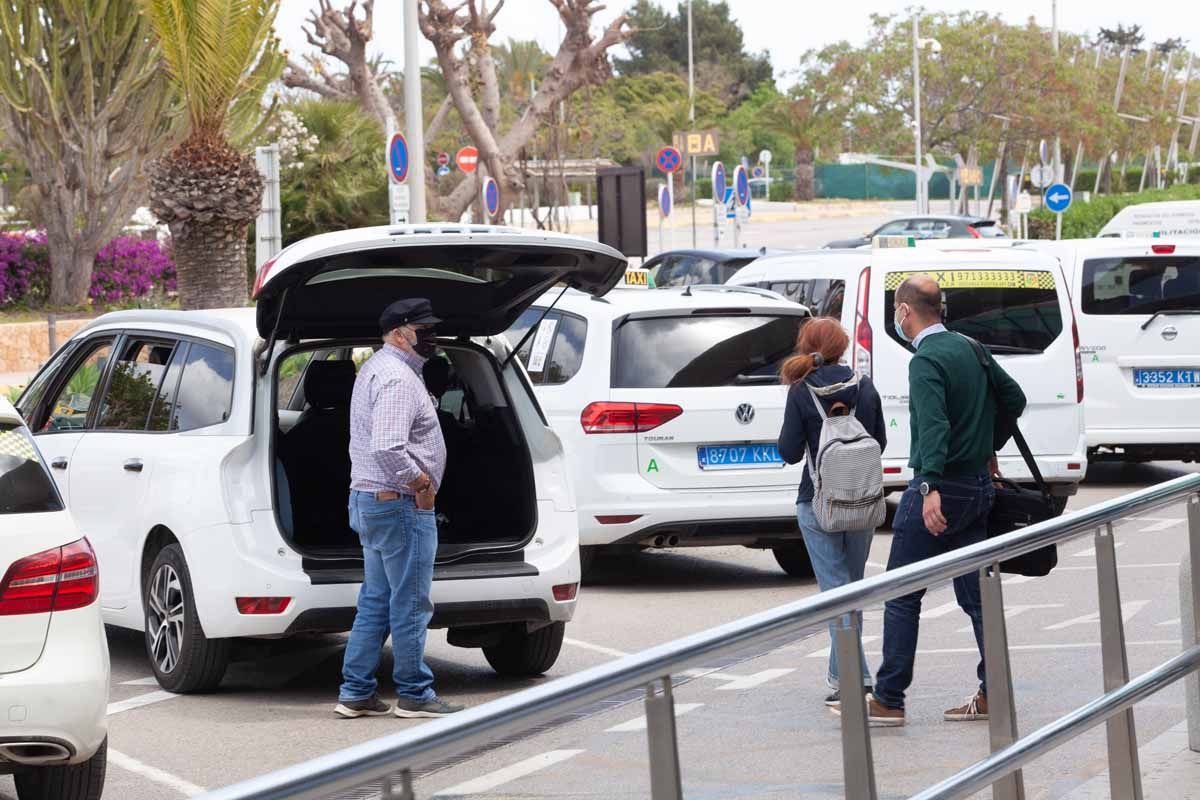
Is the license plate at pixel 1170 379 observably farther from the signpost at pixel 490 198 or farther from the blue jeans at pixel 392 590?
the signpost at pixel 490 198

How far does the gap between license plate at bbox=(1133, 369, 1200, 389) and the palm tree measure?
406 inches

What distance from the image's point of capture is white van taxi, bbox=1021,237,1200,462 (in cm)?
1506

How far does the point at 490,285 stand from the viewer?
26.3 ft

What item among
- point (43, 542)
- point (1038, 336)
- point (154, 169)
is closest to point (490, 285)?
point (43, 542)

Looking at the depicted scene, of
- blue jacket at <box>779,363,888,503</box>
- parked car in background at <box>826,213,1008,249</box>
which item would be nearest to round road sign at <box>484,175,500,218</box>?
parked car in background at <box>826,213,1008,249</box>

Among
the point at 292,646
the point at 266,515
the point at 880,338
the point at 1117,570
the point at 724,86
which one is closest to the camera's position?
the point at 1117,570

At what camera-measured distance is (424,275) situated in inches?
310

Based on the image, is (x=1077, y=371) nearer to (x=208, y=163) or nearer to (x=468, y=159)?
(x=208, y=163)

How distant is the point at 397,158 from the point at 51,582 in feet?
50.1

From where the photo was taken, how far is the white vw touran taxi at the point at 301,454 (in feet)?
24.5

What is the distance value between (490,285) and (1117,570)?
362cm

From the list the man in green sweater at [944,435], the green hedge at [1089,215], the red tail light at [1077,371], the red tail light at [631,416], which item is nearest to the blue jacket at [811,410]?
the man in green sweater at [944,435]

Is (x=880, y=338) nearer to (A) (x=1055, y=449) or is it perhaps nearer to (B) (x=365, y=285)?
(A) (x=1055, y=449)

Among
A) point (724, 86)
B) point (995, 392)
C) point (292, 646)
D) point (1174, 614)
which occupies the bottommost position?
point (292, 646)
